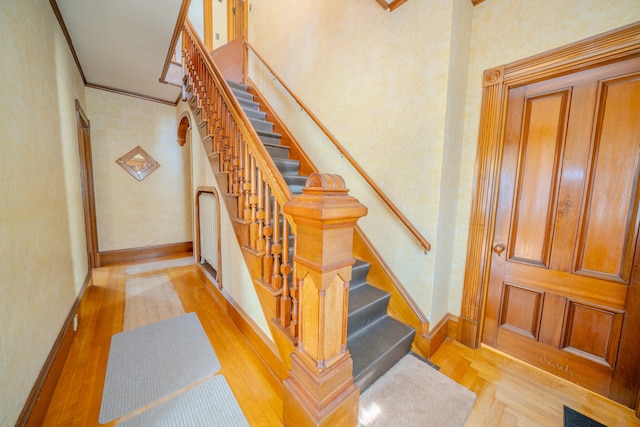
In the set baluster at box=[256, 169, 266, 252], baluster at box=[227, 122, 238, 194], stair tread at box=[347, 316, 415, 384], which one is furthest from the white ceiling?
stair tread at box=[347, 316, 415, 384]

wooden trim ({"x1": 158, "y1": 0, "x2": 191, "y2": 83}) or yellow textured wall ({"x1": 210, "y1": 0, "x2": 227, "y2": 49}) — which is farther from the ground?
yellow textured wall ({"x1": 210, "y1": 0, "x2": 227, "y2": 49})

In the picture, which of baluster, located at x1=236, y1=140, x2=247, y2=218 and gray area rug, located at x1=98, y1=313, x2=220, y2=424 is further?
baluster, located at x1=236, y1=140, x2=247, y2=218

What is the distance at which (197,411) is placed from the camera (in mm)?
1311

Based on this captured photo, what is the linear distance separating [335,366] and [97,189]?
445cm

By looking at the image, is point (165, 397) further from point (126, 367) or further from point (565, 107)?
point (565, 107)

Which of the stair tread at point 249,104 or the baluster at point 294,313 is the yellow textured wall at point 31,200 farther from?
the stair tread at point 249,104

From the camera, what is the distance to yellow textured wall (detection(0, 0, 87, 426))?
1093mm

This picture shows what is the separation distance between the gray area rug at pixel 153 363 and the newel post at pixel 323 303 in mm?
863

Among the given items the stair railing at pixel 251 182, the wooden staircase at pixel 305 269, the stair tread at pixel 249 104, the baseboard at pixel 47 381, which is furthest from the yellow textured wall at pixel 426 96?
the baseboard at pixel 47 381

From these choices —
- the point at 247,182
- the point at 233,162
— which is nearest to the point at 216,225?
the point at 233,162

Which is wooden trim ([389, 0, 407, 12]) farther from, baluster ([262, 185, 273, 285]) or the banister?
baluster ([262, 185, 273, 285])

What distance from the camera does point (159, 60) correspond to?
9.28 ft

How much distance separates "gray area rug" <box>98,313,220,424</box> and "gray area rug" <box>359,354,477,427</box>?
107 cm

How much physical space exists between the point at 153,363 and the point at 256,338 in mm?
743
